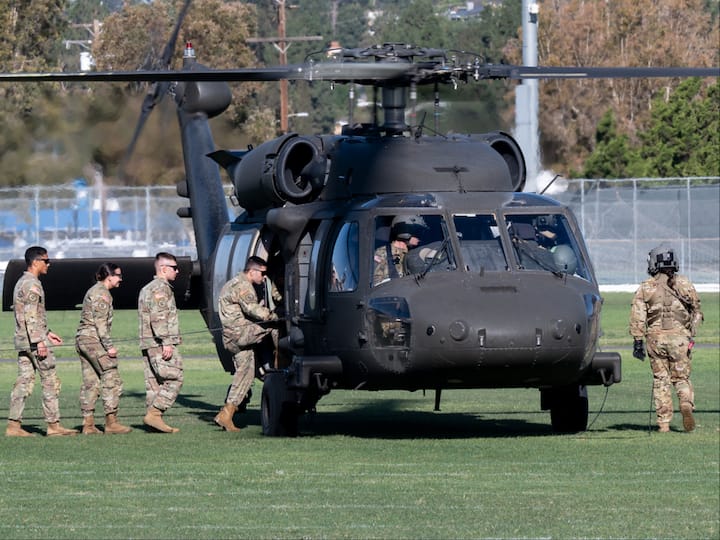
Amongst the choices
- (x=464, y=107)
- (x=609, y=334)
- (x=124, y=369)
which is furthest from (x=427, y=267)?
(x=609, y=334)

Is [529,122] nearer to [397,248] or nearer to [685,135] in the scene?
[397,248]

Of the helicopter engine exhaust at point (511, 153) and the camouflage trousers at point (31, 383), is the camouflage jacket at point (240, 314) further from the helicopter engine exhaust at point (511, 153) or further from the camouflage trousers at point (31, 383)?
the helicopter engine exhaust at point (511, 153)

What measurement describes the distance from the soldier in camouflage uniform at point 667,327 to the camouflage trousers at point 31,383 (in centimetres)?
604

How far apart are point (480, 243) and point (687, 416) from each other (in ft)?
11.4

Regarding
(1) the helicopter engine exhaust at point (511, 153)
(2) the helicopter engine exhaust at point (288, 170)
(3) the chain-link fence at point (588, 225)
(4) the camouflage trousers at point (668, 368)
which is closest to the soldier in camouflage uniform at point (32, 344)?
(2) the helicopter engine exhaust at point (288, 170)

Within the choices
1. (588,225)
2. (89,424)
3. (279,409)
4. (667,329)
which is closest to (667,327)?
(667,329)

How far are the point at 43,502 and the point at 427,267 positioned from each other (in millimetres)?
4356

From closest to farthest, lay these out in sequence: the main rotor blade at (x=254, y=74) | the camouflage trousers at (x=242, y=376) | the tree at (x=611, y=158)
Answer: the main rotor blade at (x=254, y=74) < the camouflage trousers at (x=242, y=376) < the tree at (x=611, y=158)

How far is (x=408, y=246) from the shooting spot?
47.9 ft

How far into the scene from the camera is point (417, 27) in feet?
238

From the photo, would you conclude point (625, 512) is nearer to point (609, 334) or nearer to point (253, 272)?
point (253, 272)

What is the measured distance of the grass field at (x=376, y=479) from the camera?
35.1 feet

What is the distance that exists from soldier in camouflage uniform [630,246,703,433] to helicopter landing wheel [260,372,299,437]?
3.71m

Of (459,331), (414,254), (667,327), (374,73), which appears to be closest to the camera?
(459,331)
